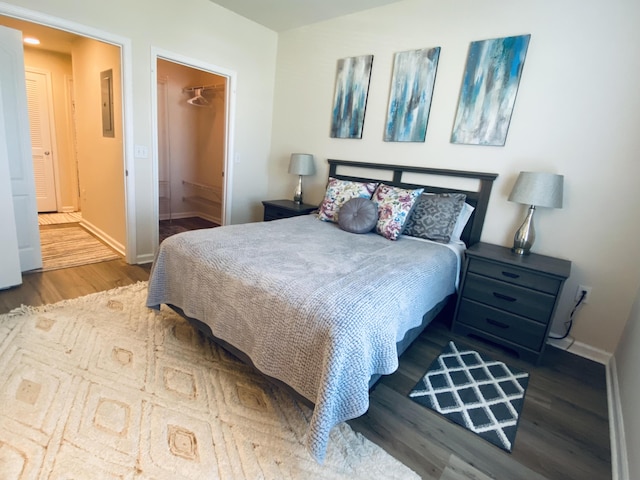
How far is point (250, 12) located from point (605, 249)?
3.76 m

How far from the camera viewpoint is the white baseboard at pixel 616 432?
1360mm

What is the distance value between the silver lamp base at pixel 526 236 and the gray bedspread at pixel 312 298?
0.47 meters

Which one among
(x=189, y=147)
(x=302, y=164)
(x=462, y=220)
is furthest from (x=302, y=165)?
(x=189, y=147)

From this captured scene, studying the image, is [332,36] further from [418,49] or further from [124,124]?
[124,124]

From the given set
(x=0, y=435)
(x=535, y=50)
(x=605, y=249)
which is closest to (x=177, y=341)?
(x=0, y=435)

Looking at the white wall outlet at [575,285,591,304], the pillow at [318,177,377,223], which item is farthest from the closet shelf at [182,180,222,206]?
the white wall outlet at [575,285,591,304]

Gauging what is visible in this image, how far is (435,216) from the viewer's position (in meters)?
2.55

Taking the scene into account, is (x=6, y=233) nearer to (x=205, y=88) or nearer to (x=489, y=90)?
(x=205, y=88)

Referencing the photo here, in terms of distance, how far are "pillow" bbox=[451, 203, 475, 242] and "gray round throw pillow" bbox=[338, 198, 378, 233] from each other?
0.66 metres

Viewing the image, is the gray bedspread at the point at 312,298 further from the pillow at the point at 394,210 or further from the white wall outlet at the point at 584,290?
the white wall outlet at the point at 584,290

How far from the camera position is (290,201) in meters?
3.89

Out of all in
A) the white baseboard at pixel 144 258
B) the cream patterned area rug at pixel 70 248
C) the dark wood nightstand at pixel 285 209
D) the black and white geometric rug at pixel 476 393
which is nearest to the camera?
the black and white geometric rug at pixel 476 393

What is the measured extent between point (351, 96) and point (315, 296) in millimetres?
2572

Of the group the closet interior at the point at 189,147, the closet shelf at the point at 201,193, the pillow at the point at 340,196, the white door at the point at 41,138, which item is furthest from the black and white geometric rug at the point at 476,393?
the white door at the point at 41,138
